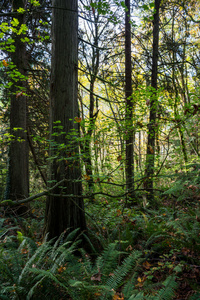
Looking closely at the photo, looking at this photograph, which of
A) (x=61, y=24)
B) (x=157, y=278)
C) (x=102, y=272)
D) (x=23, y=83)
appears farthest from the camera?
(x=23, y=83)

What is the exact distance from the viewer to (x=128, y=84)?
7.24 metres

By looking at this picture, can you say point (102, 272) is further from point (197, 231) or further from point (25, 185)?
point (25, 185)

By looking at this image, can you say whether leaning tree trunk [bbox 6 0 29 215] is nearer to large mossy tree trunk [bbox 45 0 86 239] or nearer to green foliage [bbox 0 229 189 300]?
large mossy tree trunk [bbox 45 0 86 239]

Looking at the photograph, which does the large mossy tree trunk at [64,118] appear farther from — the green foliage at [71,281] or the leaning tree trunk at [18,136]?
the leaning tree trunk at [18,136]

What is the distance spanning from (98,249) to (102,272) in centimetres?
116

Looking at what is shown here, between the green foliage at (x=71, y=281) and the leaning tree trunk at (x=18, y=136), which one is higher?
the leaning tree trunk at (x=18, y=136)

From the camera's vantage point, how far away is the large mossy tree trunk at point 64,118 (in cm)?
341

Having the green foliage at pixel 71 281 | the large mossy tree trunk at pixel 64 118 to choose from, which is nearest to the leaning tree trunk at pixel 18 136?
the large mossy tree trunk at pixel 64 118

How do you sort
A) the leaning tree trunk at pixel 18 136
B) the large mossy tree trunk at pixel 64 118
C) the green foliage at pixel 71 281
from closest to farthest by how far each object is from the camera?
the green foliage at pixel 71 281 < the large mossy tree trunk at pixel 64 118 < the leaning tree trunk at pixel 18 136

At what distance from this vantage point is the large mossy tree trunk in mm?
3410

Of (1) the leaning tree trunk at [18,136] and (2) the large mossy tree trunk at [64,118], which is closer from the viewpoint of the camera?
(2) the large mossy tree trunk at [64,118]

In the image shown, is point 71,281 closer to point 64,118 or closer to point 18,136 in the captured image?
point 64,118

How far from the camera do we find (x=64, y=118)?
3.53 metres

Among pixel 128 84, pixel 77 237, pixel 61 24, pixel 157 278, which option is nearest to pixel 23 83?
pixel 61 24
